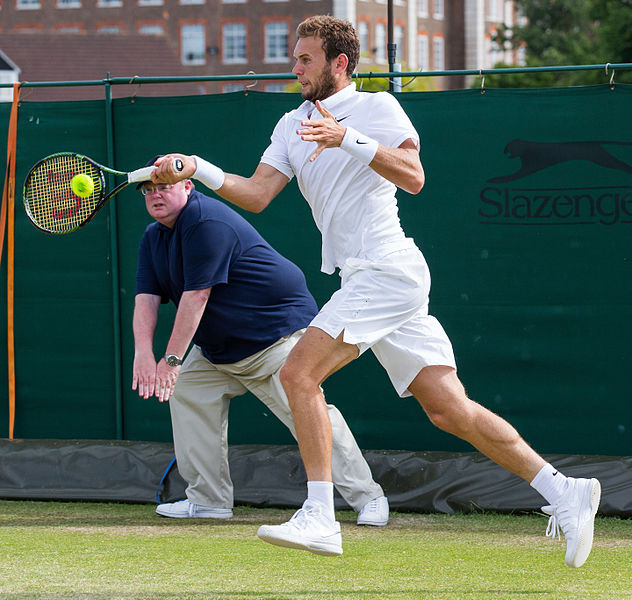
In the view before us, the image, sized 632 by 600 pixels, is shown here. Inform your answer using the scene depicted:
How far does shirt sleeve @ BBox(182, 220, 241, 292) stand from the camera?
4.98 meters

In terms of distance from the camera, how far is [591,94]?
5.62 meters

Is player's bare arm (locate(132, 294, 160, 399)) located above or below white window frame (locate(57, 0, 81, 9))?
below

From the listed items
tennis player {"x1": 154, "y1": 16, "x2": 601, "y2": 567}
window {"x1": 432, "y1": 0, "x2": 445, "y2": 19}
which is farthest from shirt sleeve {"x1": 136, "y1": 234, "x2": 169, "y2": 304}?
window {"x1": 432, "y1": 0, "x2": 445, "y2": 19}

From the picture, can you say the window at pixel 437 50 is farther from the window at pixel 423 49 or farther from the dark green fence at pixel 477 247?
the dark green fence at pixel 477 247

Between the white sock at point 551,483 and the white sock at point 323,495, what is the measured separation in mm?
725

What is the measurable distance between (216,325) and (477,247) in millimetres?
1442

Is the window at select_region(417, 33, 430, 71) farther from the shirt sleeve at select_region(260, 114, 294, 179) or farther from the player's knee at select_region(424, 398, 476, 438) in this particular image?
the player's knee at select_region(424, 398, 476, 438)

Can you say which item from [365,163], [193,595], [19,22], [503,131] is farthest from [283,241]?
[19,22]

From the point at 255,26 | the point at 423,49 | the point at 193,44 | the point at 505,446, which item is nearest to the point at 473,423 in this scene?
the point at 505,446

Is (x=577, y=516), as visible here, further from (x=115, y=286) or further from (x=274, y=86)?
(x=274, y=86)

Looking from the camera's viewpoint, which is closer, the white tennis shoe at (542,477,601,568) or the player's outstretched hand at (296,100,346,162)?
Result: the player's outstretched hand at (296,100,346,162)

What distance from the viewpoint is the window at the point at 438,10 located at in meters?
56.9

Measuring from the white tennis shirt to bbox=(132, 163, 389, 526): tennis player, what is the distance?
3.10ft

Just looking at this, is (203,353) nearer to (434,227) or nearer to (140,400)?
(140,400)
